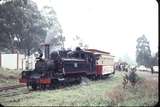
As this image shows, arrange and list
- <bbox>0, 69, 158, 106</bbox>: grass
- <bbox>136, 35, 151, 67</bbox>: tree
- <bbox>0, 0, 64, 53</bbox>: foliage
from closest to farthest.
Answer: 1. <bbox>0, 69, 158, 106</bbox>: grass
2. <bbox>136, 35, 151, 67</bbox>: tree
3. <bbox>0, 0, 64, 53</bbox>: foliage

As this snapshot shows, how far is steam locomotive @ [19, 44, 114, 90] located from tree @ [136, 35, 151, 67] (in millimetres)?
4288

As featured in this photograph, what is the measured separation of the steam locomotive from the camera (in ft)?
37.7

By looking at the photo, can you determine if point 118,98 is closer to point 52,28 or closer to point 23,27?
point 52,28

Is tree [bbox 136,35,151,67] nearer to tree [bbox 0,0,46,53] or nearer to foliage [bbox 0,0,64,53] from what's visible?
foliage [bbox 0,0,64,53]

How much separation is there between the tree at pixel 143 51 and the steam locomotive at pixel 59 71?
4.29m


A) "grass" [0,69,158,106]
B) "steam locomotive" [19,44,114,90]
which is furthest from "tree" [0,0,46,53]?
"steam locomotive" [19,44,114,90]

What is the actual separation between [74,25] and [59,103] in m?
2.01

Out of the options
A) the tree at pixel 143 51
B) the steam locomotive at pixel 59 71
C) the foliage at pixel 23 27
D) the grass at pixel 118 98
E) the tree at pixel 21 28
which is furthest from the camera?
the steam locomotive at pixel 59 71

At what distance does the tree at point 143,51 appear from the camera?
661 cm

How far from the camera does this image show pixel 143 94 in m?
6.53

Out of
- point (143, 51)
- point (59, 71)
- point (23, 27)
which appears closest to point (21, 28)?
point (23, 27)

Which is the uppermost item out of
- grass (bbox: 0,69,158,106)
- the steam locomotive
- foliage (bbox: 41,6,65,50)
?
foliage (bbox: 41,6,65,50)

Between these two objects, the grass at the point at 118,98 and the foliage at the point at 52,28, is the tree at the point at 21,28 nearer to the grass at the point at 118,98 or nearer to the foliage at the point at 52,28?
the foliage at the point at 52,28

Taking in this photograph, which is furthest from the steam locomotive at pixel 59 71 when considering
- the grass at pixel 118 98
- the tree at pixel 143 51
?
the tree at pixel 143 51
